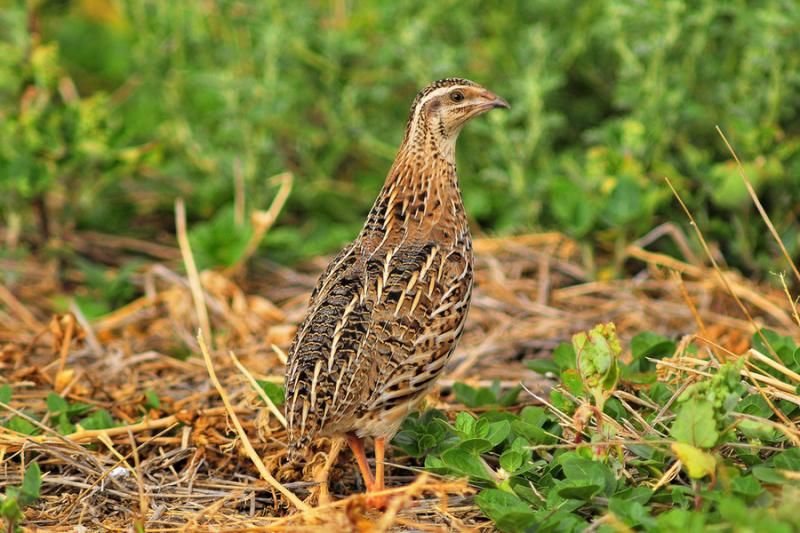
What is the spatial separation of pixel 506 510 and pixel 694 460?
726mm

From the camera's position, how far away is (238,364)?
4.84 m

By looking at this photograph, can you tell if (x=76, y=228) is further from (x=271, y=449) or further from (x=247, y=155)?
(x=271, y=449)

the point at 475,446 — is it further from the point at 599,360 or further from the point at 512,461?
the point at 599,360

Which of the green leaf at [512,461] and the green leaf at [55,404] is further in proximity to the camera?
the green leaf at [55,404]

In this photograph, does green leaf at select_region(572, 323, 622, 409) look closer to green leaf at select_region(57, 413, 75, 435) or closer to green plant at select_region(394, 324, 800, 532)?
green plant at select_region(394, 324, 800, 532)

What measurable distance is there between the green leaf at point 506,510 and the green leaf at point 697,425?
638mm

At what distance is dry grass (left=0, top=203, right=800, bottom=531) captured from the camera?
4305mm

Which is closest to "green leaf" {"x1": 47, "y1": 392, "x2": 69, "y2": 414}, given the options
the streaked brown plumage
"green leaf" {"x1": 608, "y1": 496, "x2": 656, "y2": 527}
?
the streaked brown plumage

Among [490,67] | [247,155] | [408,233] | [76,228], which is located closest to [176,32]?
[247,155]

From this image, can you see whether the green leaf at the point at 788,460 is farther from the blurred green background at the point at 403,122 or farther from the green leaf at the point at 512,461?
the blurred green background at the point at 403,122

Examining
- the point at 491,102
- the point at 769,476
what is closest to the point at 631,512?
the point at 769,476

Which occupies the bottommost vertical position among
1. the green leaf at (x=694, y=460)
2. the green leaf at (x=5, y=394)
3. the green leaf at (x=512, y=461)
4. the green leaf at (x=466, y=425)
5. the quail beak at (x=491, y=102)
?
the green leaf at (x=5, y=394)

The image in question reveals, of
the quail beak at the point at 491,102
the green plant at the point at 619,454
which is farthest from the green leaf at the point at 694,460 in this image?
the quail beak at the point at 491,102

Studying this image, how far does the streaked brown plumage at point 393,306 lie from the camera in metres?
4.27
